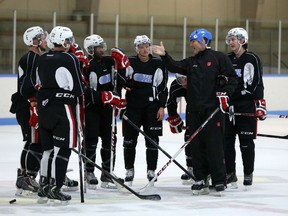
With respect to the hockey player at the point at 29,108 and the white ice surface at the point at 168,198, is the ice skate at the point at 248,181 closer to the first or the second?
the white ice surface at the point at 168,198

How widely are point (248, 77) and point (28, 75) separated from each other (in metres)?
1.79

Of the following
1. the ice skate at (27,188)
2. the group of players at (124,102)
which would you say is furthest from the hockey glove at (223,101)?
the ice skate at (27,188)

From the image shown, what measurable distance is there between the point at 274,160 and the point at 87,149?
9.02 feet

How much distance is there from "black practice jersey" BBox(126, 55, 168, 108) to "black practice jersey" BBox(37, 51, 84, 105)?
4.32 feet

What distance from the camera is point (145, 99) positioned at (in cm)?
777

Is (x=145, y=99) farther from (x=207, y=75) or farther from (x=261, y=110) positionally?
(x=261, y=110)

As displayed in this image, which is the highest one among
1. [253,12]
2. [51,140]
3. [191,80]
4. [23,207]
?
[253,12]

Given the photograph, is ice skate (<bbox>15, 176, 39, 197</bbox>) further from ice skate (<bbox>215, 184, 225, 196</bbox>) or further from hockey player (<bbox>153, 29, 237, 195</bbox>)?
ice skate (<bbox>215, 184, 225, 196</bbox>)

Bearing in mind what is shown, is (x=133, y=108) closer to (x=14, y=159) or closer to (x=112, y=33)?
(x=14, y=159)

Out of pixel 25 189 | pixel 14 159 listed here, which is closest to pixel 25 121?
pixel 25 189

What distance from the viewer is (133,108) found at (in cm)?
777

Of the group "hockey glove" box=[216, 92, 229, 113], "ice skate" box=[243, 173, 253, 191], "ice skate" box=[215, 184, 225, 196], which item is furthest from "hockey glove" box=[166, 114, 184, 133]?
"ice skate" box=[215, 184, 225, 196]

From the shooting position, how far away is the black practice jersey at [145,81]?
7734 millimetres

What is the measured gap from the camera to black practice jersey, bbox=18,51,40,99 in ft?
22.7
